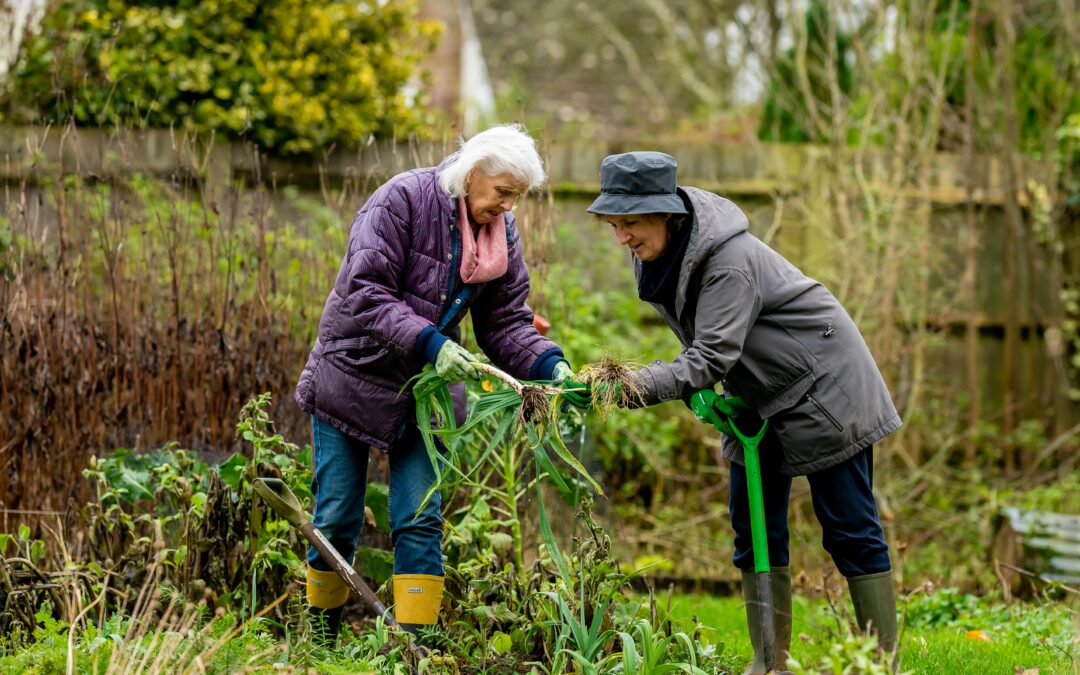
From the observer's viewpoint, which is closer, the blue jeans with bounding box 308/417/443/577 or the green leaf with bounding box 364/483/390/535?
the blue jeans with bounding box 308/417/443/577

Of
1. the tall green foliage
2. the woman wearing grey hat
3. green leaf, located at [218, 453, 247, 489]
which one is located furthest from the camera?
the tall green foliage

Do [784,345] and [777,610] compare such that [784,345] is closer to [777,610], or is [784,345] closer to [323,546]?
[777,610]

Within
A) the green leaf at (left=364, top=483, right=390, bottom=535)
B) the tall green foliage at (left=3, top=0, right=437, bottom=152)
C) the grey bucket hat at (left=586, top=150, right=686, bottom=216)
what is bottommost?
the green leaf at (left=364, top=483, right=390, bottom=535)

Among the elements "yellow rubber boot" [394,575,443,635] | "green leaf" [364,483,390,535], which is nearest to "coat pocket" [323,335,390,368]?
"yellow rubber boot" [394,575,443,635]

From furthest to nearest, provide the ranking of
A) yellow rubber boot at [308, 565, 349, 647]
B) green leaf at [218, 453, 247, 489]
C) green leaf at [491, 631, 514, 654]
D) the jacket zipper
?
green leaf at [218, 453, 247, 489]
yellow rubber boot at [308, 565, 349, 647]
green leaf at [491, 631, 514, 654]
the jacket zipper

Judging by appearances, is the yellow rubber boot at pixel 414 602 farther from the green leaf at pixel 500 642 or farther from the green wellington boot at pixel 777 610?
the green wellington boot at pixel 777 610

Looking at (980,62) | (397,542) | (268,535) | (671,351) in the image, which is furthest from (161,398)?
(980,62)

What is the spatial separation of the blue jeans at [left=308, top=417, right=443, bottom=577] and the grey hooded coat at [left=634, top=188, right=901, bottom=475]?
0.88 m

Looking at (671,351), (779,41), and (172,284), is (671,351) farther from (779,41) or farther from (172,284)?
(779,41)

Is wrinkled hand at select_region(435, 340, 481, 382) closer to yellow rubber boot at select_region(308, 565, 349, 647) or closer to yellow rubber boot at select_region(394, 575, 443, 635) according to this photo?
yellow rubber boot at select_region(394, 575, 443, 635)

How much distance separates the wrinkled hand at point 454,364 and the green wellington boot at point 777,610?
111 centimetres

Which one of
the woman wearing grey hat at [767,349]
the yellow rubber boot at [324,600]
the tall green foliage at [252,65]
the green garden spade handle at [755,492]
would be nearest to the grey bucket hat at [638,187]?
the woman wearing grey hat at [767,349]

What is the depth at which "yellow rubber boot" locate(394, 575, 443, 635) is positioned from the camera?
352cm

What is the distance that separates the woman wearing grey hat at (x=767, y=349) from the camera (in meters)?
3.23
